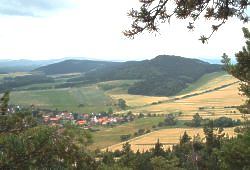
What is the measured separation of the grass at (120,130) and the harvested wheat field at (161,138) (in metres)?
7.11

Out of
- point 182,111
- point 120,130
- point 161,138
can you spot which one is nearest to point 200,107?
point 182,111

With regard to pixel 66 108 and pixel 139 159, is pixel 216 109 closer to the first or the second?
pixel 66 108

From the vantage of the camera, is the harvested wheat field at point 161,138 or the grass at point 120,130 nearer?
→ the harvested wheat field at point 161,138

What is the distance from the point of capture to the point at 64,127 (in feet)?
41.7

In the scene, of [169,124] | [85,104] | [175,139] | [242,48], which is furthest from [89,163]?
[85,104]

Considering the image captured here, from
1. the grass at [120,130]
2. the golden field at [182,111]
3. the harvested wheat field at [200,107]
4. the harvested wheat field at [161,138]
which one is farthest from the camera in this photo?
the harvested wheat field at [200,107]

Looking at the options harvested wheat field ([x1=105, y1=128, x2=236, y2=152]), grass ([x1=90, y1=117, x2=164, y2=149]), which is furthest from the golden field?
grass ([x1=90, y1=117, x2=164, y2=149])

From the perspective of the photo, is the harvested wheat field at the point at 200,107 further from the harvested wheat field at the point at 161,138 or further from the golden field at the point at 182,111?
the harvested wheat field at the point at 161,138

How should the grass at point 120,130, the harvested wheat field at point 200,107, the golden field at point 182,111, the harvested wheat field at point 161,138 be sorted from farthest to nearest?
the harvested wheat field at point 200,107 → the grass at point 120,130 → the golden field at point 182,111 → the harvested wheat field at point 161,138

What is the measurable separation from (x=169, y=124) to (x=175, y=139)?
29.6 metres

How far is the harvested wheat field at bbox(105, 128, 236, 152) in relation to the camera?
101262 mm

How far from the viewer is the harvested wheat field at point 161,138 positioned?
101262 mm

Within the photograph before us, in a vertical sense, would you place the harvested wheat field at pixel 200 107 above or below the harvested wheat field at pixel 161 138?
above

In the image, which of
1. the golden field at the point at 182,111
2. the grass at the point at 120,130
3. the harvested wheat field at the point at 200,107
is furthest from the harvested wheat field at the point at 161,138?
the harvested wheat field at the point at 200,107
